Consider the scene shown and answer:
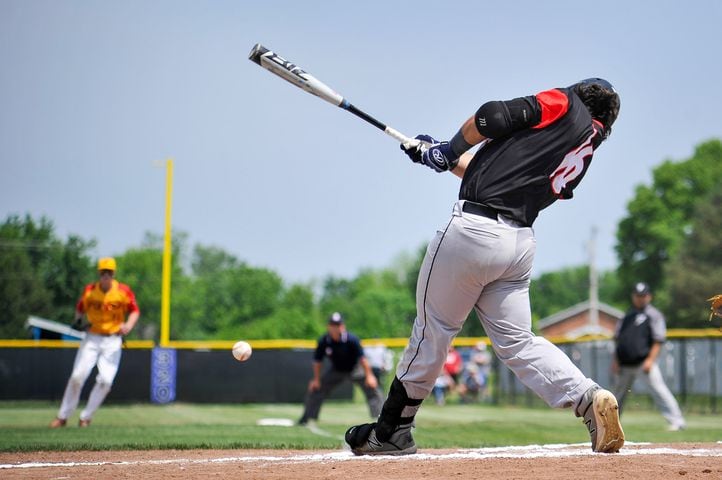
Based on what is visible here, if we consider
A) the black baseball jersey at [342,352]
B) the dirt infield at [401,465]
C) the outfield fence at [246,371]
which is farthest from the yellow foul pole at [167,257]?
the dirt infield at [401,465]

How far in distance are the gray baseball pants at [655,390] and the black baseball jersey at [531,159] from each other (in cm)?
842

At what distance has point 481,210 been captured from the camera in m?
5.72

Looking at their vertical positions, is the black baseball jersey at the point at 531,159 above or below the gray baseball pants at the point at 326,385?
above

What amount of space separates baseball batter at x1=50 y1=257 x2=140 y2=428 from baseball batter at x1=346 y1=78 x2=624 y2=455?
23.0ft

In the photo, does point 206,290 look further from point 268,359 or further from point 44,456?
point 44,456

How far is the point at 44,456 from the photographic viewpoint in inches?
286

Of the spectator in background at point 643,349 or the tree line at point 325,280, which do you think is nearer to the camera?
the spectator in background at point 643,349

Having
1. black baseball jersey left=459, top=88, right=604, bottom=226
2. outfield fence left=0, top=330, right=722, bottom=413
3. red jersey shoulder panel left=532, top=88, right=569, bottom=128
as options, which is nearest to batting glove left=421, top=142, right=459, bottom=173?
black baseball jersey left=459, top=88, right=604, bottom=226

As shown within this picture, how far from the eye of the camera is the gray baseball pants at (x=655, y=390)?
1375 cm

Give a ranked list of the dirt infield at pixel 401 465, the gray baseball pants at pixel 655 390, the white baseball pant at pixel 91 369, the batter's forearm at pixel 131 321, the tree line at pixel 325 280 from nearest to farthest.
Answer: the dirt infield at pixel 401 465, the white baseball pant at pixel 91 369, the batter's forearm at pixel 131 321, the gray baseball pants at pixel 655 390, the tree line at pixel 325 280

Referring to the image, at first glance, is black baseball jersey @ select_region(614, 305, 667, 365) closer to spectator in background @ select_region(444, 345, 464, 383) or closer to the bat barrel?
the bat barrel

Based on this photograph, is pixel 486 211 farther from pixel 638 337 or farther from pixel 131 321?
pixel 638 337

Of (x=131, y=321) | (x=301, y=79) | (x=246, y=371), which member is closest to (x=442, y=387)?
(x=246, y=371)

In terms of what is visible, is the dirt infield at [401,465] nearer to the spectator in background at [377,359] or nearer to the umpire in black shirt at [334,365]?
the umpire in black shirt at [334,365]
